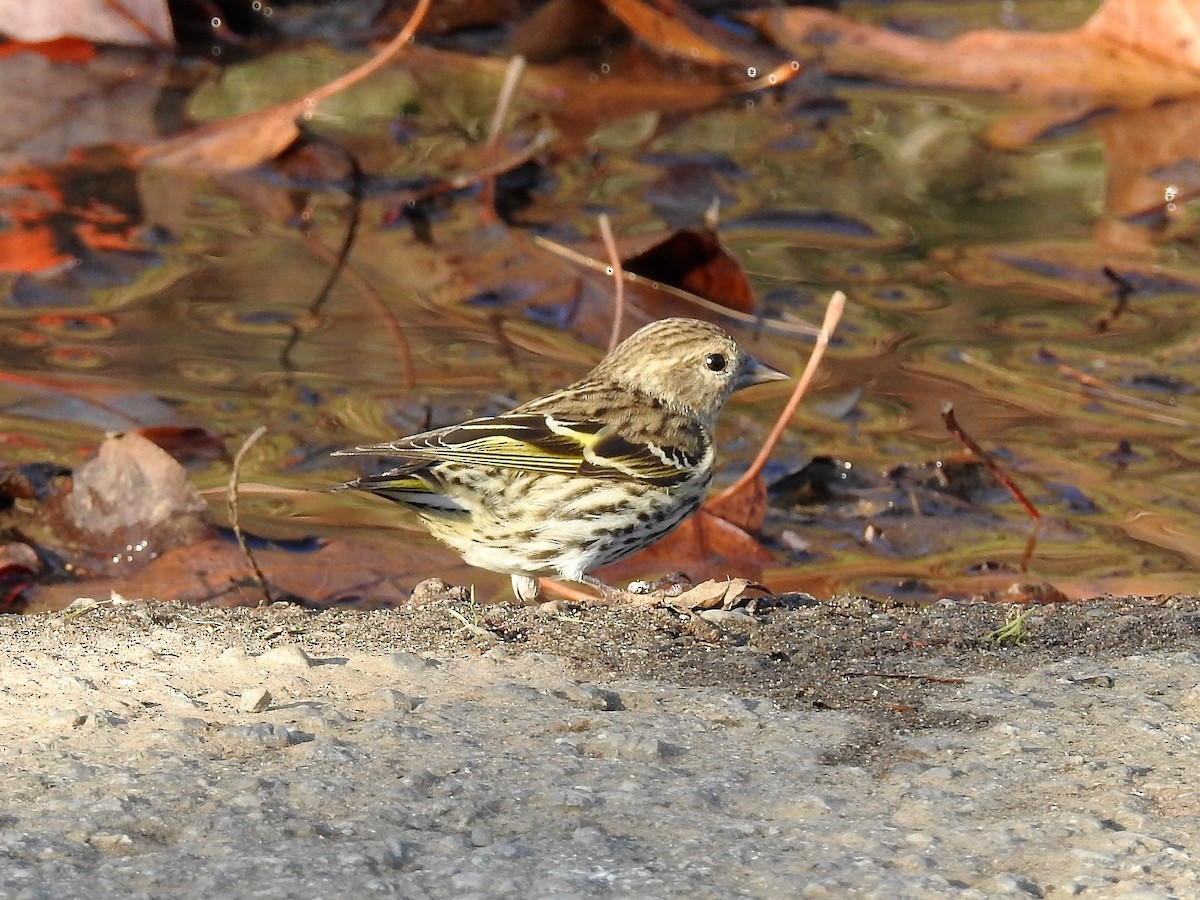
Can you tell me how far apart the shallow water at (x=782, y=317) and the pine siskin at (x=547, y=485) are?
2.57 ft

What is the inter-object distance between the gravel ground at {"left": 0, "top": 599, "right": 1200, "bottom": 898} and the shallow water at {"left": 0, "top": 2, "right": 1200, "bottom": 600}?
1647 mm

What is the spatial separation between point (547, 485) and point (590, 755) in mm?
1742

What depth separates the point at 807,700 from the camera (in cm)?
369

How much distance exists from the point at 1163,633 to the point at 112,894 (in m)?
2.52

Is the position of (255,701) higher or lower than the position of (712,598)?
higher

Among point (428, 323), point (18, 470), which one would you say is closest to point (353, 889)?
point (18, 470)

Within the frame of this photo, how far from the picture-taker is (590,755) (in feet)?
10.8

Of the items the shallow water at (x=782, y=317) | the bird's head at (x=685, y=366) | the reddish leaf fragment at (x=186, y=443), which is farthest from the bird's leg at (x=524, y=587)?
the reddish leaf fragment at (x=186, y=443)

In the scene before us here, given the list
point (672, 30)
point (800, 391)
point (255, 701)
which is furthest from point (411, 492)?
point (672, 30)

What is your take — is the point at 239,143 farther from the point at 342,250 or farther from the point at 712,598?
the point at 712,598

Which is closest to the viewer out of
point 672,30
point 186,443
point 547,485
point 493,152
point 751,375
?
point 547,485

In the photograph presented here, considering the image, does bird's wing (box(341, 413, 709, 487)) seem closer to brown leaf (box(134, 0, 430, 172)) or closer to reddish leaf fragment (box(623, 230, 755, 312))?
reddish leaf fragment (box(623, 230, 755, 312))

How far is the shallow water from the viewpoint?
611 cm

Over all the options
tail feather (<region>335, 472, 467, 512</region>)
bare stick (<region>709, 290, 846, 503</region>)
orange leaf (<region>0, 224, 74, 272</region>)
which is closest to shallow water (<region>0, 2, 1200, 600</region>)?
orange leaf (<region>0, 224, 74, 272</region>)
